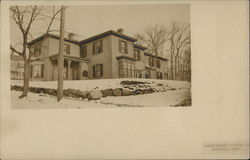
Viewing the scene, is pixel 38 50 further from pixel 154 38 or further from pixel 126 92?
pixel 154 38

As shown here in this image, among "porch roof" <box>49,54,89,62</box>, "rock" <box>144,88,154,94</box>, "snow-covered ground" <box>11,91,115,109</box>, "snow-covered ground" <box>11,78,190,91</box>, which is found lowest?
"snow-covered ground" <box>11,91,115,109</box>

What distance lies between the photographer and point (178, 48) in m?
1.32

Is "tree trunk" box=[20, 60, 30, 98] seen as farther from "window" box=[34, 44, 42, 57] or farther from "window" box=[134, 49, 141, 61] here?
"window" box=[134, 49, 141, 61]

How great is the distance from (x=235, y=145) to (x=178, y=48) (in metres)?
0.67

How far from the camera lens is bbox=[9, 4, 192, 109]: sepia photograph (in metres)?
1.30

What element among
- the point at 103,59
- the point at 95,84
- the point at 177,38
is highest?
the point at 177,38

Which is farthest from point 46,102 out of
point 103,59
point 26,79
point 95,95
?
point 103,59

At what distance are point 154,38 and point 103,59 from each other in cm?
34

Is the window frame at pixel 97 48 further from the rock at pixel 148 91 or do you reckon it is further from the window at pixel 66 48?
the rock at pixel 148 91

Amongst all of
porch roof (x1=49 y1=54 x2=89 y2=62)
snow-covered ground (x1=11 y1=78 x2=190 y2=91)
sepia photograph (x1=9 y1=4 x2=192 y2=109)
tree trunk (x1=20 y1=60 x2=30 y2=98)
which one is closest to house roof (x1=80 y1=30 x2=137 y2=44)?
sepia photograph (x1=9 y1=4 x2=192 y2=109)

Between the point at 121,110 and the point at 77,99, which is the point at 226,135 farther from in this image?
the point at 77,99

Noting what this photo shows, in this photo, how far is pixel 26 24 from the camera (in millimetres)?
1312

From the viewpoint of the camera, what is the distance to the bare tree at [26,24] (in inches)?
50.9

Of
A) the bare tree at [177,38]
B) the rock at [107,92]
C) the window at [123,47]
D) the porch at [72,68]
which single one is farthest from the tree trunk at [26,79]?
the bare tree at [177,38]
